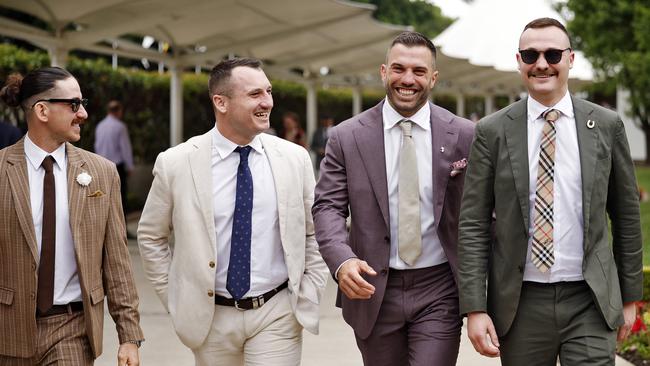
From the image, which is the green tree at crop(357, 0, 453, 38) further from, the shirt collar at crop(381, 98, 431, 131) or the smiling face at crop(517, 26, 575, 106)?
the smiling face at crop(517, 26, 575, 106)

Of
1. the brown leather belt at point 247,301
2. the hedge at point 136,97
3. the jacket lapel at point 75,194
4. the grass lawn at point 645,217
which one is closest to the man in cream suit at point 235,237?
the brown leather belt at point 247,301

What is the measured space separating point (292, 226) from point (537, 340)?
49.1 inches

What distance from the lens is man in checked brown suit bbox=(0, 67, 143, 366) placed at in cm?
388

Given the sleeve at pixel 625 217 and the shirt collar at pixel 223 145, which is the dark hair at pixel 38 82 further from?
the sleeve at pixel 625 217

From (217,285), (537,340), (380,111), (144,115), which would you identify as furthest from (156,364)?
(144,115)

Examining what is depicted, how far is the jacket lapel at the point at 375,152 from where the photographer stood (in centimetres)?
442

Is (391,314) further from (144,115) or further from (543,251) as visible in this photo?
(144,115)

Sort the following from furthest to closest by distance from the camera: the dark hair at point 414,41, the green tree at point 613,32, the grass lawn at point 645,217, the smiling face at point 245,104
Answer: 1. the green tree at point 613,32
2. the grass lawn at point 645,217
3. the smiling face at point 245,104
4. the dark hair at point 414,41

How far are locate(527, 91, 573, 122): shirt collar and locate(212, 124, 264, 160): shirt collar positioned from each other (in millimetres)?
1302

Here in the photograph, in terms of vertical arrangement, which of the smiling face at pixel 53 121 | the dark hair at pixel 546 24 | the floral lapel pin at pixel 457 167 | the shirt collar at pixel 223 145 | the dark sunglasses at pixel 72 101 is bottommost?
the floral lapel pin at pixel 457 167

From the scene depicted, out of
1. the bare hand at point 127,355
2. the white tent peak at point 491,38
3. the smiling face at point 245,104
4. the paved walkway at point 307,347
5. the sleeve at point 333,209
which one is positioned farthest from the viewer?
the white tent peak at point 491,38

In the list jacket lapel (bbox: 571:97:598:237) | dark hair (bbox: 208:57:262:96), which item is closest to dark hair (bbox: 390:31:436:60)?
dark hair (bbox: 208:57:262:96)

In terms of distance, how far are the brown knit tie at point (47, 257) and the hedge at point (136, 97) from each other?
8317 mm

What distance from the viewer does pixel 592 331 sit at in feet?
12.7
